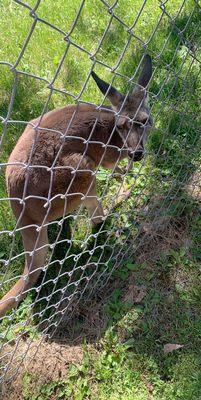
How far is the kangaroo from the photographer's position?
8.81 feet

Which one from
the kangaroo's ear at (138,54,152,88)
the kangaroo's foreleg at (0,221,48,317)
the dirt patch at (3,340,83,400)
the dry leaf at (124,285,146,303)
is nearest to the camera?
the dirt patch at (3,340,83,400)

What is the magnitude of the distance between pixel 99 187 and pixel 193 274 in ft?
3.25

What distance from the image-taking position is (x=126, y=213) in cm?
313

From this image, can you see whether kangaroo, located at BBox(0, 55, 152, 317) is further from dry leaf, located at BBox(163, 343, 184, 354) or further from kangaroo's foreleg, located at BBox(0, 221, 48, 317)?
dry leaf, located at BBox(163, 343, 184, 354)

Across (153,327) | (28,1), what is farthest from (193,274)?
(28,1)

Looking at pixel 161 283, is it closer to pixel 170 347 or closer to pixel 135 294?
pixel 135 294

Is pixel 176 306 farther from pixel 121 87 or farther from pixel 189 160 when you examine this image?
pixel 121 87

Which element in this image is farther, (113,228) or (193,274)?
(113,228)

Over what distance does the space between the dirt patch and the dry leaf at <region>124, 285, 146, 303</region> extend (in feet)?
1.34

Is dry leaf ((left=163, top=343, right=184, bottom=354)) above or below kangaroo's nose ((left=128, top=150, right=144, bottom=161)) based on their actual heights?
below

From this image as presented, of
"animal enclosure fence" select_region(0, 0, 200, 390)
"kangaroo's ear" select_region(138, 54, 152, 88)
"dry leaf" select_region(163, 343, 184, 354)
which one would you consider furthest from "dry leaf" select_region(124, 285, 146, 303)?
"kangaroo's ear" select_region(138, 54, 152, 88)

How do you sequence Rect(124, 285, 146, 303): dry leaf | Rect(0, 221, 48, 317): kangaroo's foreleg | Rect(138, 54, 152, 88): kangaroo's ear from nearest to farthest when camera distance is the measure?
Rect(0, 221, 48, 317): kangaroo's foreleg, Rect(124, 285, 146, 303): dry leaf, Rect(138, 54, 152, 88): kangaroo's ear

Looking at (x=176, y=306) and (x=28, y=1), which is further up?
(x=28, y=1)

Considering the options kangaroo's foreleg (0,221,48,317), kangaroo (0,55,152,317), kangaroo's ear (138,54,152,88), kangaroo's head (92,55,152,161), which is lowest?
kangaroo's foreleg (0,221,48,317)
